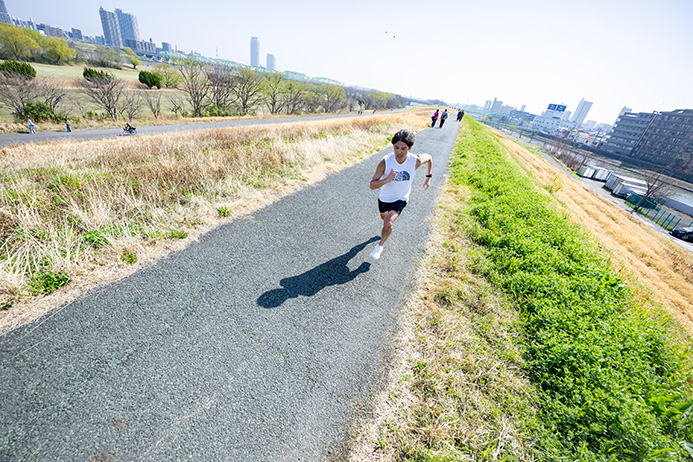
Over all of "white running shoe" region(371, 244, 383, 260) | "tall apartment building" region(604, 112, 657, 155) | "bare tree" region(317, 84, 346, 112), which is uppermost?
"tall apartment building" region(604, 112, 657, 155)

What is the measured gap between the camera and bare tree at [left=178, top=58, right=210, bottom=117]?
42312 mm

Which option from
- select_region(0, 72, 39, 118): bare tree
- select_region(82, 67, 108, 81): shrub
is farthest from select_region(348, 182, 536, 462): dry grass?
select_region(82, 67, 108, 81): shrub

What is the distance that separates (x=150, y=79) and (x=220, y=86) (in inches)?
1074

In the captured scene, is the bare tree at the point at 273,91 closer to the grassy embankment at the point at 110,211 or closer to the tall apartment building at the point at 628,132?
the grassy embankment at the point at 110,211

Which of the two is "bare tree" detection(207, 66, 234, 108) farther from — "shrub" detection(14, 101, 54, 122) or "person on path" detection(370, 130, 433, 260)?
"person on path" detection(370, 130, 433, 260)

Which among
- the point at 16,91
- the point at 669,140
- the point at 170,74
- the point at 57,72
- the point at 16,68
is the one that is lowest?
the point at 16,91

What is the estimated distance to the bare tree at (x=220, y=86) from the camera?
44.0 m

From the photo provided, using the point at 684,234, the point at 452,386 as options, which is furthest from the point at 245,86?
the point at 684,234

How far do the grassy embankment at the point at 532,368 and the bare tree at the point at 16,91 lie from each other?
146 feet

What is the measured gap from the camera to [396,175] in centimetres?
411

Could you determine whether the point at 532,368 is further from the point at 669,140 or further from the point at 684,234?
the point at 669,140

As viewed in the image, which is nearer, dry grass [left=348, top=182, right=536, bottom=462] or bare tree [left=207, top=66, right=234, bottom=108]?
dry grass [left=348, top=182, right=536, bottom=462]

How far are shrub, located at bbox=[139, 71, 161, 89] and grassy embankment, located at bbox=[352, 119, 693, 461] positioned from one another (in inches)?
3024

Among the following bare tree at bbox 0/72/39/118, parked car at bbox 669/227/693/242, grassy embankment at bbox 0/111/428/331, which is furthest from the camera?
parked car at bbox 669/227/693/242
